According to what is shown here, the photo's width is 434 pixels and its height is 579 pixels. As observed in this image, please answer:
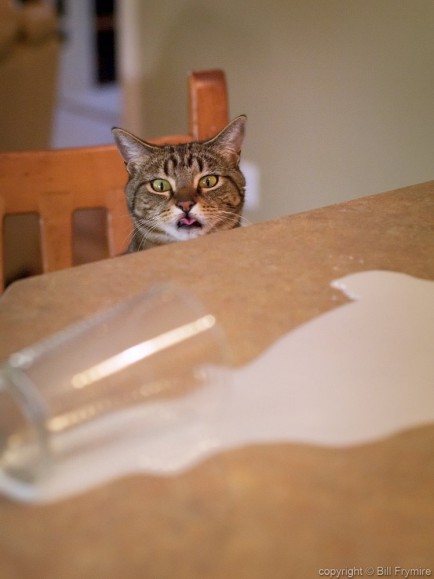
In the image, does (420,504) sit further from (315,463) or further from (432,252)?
(432,252)

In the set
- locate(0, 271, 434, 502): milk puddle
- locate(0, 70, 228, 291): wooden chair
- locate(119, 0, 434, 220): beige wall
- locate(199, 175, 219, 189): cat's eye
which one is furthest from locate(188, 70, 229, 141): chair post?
locate(119, 0, 434, 220): beige wall

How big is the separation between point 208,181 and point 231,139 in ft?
0.29

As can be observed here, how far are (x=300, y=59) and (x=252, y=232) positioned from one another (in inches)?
45.2

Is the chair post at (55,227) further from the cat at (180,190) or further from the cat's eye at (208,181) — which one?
the cat's eye at (208,181)

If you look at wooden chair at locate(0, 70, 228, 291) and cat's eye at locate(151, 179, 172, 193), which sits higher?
wooden chair at locate(0, 70, 228, 291)

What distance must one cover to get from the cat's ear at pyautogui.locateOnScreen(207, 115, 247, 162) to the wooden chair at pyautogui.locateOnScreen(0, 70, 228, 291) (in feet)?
0.20

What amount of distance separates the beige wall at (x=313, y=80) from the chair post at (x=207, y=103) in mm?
720

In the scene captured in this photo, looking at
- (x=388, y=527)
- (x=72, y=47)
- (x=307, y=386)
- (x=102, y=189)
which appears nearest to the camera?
(x=388, y=527)

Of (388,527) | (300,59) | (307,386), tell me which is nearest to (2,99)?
(300,59)

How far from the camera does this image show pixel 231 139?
1.17 meters

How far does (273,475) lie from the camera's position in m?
0.46

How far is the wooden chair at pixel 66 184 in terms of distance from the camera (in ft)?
3.11

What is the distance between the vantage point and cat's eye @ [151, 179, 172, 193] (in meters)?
1.20

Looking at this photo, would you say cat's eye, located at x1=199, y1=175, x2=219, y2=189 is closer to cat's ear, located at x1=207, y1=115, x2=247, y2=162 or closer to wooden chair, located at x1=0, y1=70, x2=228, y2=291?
cat's ear, located at x1=207, y1=115, x2=247, y2=162
